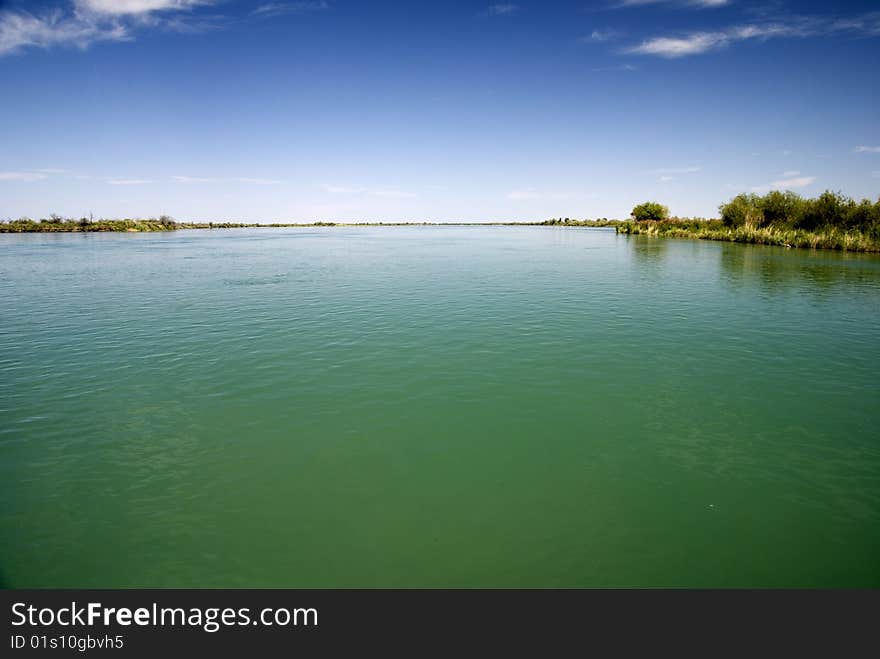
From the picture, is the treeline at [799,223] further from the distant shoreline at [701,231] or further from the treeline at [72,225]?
the treeline at [72,225]

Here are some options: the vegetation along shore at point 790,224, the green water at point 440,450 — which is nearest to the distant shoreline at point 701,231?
the vegetation along shore at point 790,224

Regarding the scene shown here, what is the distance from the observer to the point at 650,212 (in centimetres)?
12644

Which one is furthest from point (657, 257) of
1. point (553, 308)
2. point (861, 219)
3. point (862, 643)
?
point (862, 643)

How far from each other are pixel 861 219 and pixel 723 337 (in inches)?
2509

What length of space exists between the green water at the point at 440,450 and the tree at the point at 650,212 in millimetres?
114944

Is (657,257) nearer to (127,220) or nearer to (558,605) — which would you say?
(558,605)

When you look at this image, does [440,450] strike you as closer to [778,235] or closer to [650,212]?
[778,235]

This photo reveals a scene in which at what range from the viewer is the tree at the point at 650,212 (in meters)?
124

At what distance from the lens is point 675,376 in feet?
47.3

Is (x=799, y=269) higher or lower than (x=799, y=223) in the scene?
lower

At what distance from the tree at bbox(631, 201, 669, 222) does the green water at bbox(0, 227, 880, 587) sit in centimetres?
11494

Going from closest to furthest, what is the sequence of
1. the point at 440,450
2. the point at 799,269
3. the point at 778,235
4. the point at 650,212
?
the point at 440,450, the point at 799,269, the point at 778,235, the point at 650,212

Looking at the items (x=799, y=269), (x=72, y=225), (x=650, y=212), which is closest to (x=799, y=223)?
(x=799, y=269)

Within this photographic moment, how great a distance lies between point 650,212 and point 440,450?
13720 centimetres
